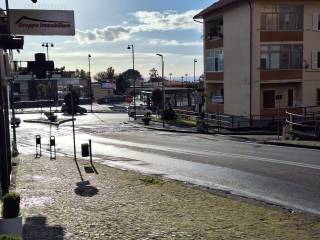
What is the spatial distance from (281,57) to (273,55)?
783mm

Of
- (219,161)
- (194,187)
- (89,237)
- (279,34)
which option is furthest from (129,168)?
(279,34)

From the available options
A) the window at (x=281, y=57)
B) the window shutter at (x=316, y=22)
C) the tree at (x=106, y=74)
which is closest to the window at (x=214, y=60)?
the window at (x=281, y=57)

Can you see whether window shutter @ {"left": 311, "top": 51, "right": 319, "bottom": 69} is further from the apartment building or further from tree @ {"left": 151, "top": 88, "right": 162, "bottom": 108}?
tree @ {"left": 151, "top": 88, "right": 162, "bottom": 108}

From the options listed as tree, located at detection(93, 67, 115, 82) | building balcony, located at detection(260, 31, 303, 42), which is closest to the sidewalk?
building balcony, located at detection(260, 31, 303, 42)

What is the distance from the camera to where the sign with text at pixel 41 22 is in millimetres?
12281

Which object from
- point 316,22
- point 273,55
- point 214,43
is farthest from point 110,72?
point 316,22

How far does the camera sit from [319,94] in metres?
45.6

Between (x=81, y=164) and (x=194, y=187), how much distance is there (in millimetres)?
6878

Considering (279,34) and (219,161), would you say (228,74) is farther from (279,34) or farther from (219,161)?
(219,161)

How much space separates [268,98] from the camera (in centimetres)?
4484

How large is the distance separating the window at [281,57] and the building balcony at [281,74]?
1.23 feet

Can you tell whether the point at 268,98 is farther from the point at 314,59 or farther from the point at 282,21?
the point at 282,21

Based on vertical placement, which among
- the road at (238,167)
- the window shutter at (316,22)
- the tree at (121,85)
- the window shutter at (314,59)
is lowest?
the road at (238,167)

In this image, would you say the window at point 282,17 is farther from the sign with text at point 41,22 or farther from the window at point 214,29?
the sign with text at point 41,22
